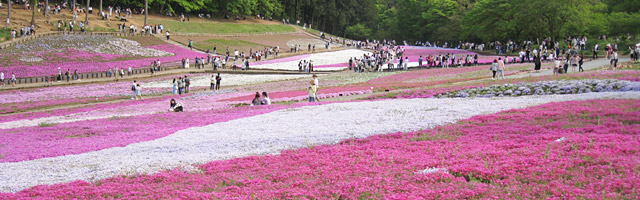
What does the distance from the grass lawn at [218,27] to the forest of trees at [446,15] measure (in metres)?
6.05

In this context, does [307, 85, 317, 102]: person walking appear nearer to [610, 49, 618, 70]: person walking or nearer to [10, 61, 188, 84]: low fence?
[610, 49, 618, 70]: person walking

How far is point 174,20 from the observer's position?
109m

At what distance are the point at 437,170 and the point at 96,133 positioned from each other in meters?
17.3

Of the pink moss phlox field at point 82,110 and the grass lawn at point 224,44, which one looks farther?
the grass lawn at point 224,44

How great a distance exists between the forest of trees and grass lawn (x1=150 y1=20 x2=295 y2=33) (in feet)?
19.9

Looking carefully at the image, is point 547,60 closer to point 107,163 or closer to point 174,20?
point 107,163

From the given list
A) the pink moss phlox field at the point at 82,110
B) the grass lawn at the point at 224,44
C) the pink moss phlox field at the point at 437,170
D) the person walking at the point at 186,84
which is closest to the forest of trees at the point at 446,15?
the grass lawn at the point at 224,44

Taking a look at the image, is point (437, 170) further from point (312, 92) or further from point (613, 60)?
point (613, 60)

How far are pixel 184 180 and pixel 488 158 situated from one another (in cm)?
768

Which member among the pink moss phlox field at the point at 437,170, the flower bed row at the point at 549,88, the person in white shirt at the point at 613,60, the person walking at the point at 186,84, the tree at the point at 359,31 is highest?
the tree at the point at 359,31

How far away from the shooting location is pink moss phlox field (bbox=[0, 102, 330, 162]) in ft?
66.6

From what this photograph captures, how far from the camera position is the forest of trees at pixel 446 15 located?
77.6 meters

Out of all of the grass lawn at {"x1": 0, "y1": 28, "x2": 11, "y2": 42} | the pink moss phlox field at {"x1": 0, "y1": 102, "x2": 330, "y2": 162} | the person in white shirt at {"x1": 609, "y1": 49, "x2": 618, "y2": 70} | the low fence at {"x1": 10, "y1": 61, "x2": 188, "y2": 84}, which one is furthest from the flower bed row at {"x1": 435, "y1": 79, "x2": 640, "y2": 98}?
the grass lawn at {"x1": 0, "y1": 28, "x2": 11, "y2": 42}

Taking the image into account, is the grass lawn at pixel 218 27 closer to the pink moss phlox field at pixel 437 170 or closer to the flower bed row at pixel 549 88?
the flower bed row at pixel 549 88
